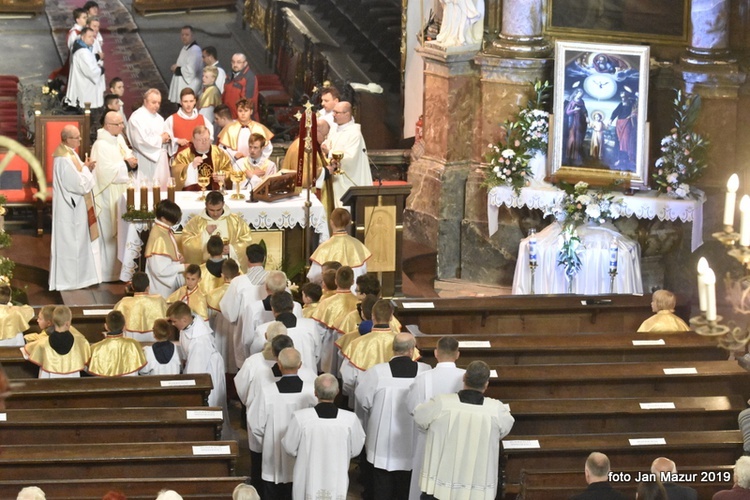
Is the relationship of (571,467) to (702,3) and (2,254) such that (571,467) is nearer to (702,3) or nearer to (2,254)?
(702,3)

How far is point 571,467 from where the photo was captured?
31.3 feet

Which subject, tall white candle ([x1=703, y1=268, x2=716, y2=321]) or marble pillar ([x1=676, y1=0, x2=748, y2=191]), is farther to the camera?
marble pillar ([x1=676, y1=0, x2=748, y2=191])

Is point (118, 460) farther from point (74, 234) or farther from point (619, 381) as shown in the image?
point (74, 234)

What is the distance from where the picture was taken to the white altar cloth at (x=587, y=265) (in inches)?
583

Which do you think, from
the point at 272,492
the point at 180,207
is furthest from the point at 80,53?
the point at 272,492

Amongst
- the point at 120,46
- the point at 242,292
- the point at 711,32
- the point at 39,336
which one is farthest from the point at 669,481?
the point at 120,46

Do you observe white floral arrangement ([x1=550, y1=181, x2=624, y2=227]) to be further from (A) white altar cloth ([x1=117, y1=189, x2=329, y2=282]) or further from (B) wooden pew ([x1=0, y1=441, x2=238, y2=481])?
(B) wooden pew ([x1=0, y1=441, x2=238, y2=481])

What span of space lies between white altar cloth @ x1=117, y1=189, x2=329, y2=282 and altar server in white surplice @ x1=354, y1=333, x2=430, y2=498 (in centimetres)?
404

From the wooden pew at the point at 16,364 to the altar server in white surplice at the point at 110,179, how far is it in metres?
3.97

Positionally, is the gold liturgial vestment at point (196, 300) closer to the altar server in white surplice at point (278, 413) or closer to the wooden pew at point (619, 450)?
the altar server in white surplice at point (278, 413)

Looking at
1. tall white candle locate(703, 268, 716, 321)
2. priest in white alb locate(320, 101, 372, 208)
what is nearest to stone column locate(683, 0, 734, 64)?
priest in white alb locate(320, 101, 372, 208)

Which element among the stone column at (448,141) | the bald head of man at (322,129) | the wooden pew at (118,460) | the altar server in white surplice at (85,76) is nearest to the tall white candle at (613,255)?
the stone column at (448,141)

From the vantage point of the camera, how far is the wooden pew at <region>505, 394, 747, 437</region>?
393 inches

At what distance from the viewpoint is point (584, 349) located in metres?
11.1
